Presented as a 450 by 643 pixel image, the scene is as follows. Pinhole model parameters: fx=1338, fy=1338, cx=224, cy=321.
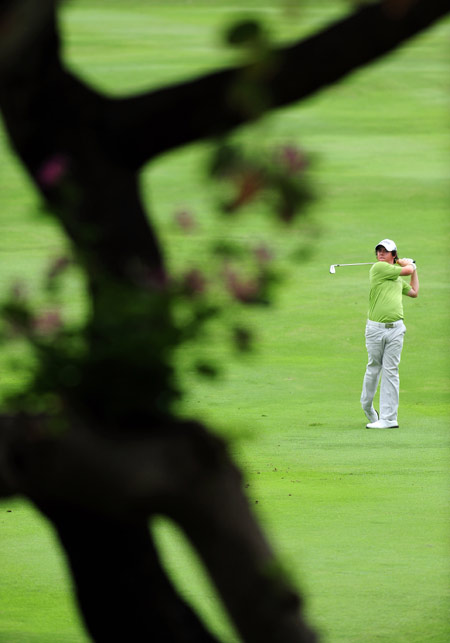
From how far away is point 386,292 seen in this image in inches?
368

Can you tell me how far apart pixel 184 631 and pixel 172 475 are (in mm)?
758

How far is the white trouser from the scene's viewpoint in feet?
30.9

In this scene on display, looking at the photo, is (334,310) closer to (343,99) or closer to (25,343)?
(343,99)

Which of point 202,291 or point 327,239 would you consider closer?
point 202,291

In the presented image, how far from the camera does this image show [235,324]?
226cm

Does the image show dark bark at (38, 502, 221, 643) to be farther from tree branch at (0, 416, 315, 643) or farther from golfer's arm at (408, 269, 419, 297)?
golfer's arm at (408, 269, 419, 297)

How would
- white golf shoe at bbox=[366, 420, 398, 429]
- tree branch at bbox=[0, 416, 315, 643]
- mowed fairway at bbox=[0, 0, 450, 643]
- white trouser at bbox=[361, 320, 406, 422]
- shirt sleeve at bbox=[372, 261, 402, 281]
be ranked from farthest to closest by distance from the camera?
white golf shoe at bbox=[366, 420, 398, 429]
white trouser at bbox=[361, 320, 406, 422]
shirt sleeve at bbox=[372, 261, 402, 281]
mowed fairway at bbox=[0, 0, 450, 643]
tree branch at bbox=[0, 416, 315, 643]

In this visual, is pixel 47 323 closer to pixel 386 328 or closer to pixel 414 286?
pixel 386 328

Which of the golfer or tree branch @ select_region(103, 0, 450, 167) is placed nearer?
tree branch @ select_region(103, 0, 450, 167)

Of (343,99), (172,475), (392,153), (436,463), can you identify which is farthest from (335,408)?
(343,99)

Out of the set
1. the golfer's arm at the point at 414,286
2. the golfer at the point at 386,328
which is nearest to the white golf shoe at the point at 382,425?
the golfer at the point at 386,328

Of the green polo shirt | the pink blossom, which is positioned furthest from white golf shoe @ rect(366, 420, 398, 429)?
the pink blossom

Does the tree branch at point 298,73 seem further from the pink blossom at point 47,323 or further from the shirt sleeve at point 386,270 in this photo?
the shirt sleeve at point 386,270

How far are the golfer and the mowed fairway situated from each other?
0.26m
